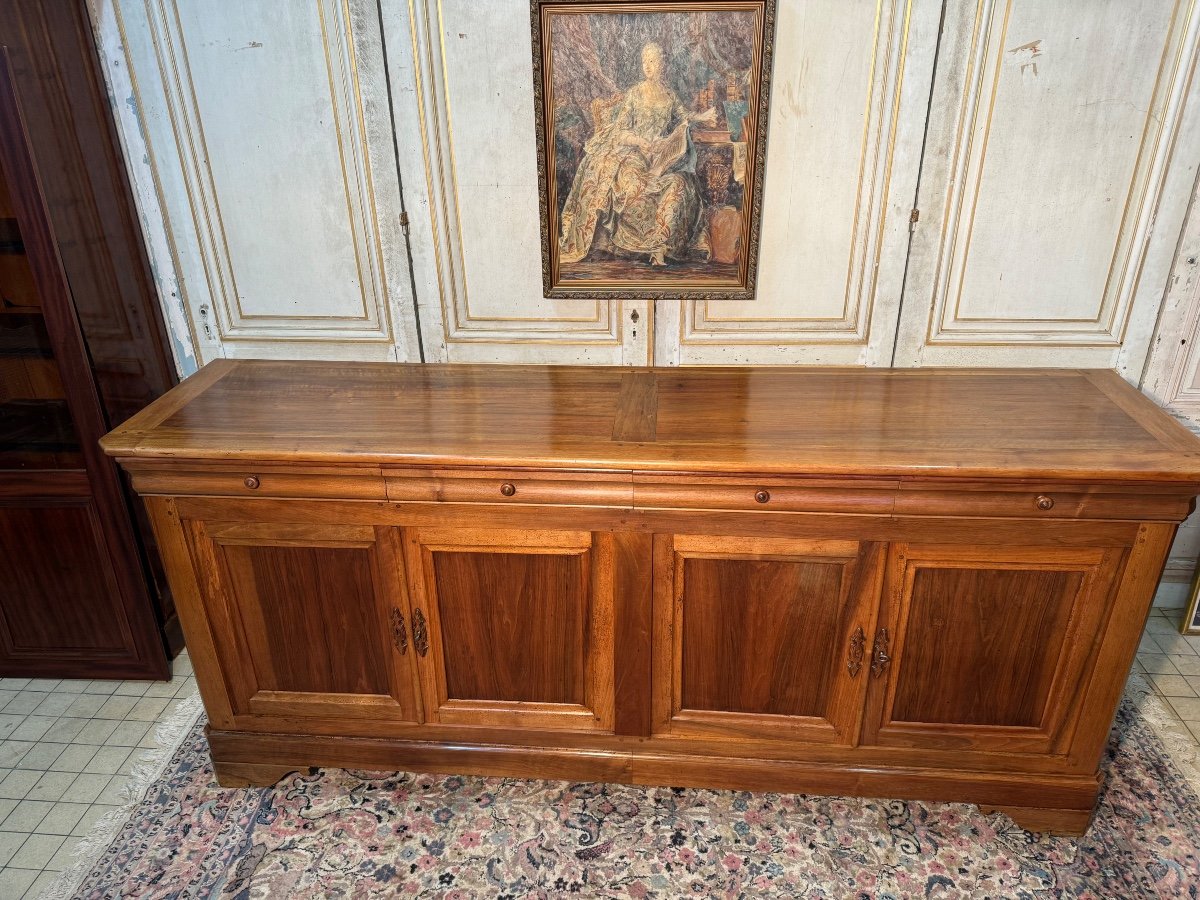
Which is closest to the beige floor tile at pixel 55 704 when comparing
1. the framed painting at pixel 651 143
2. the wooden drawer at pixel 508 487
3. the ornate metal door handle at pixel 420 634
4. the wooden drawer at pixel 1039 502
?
the ornate metal door handle at pixel 420 634

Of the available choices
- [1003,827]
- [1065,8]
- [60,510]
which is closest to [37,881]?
[60,510]

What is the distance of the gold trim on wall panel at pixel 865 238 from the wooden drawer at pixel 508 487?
71 cm

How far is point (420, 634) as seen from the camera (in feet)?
7.22

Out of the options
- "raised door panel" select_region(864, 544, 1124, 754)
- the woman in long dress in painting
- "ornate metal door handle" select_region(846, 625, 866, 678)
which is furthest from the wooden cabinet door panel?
"raised door panel" select_region(864, 544, 1124, 754)

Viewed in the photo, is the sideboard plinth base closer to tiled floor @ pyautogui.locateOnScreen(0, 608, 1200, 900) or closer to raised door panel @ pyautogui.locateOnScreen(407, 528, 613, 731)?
raised door panel @ pyautogui.locateOnScreen(407, 528, 613, 731)

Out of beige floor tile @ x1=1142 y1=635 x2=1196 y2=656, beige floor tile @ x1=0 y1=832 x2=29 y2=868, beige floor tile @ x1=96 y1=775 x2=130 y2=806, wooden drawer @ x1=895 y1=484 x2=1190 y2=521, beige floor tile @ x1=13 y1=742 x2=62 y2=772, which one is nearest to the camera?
wooden drawer @ x1=895 y1=484 x2=1190 y2=521

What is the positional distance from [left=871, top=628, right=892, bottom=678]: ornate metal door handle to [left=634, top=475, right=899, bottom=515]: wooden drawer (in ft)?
1.15

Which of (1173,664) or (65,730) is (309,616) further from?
(1173,664)

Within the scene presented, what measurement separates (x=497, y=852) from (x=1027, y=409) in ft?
6.03

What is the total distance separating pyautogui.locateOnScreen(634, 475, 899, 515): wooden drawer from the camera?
1917mm

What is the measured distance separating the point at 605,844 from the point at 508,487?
1041mm

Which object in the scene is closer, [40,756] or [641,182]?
[641,182]

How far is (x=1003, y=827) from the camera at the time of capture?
2260 millimetres

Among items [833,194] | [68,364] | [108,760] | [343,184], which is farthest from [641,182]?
[108,760]
